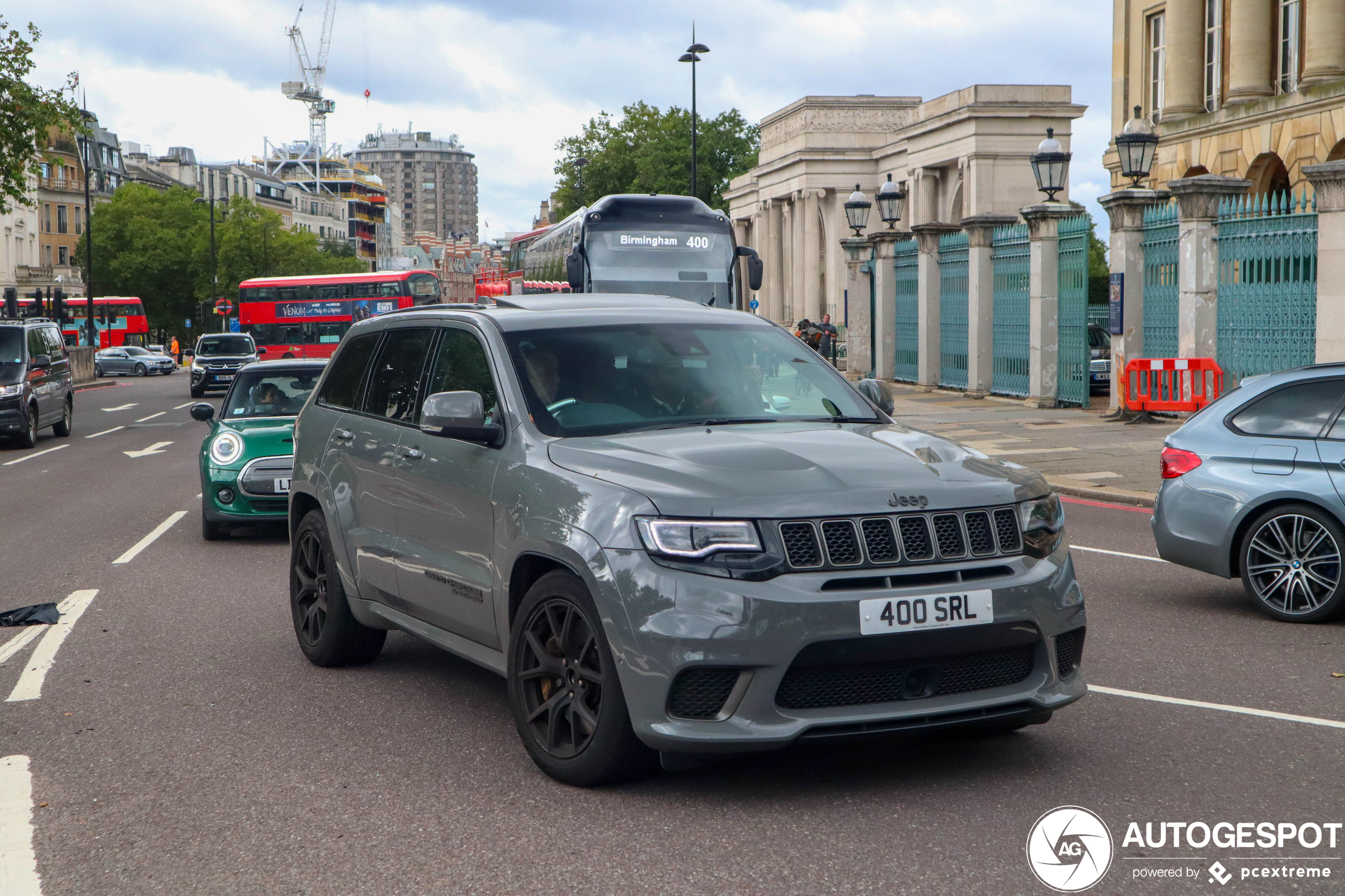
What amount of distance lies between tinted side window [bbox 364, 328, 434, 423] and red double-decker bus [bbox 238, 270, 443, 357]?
1745 inches

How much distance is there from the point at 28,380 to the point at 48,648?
59.0 ft

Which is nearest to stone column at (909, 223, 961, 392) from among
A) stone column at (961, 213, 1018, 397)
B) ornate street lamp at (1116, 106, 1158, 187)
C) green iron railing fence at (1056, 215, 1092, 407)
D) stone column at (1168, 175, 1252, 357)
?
stone column at (961, 213, 1018, 397)

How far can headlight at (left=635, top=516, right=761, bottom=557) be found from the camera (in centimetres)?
447

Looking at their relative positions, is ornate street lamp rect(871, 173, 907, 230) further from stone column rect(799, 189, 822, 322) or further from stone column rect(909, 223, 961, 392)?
stone column rect(799, 189, 822, 322)

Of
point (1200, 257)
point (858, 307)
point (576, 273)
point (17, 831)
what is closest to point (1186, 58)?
point (858, 307)

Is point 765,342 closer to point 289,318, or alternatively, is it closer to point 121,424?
point 121,424

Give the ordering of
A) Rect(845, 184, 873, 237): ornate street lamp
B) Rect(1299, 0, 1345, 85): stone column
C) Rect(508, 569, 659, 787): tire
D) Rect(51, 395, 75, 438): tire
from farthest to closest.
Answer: Rect(845, 184, 873, 237): ornate street lamp, Rect(1299, 0, 1345, 85): stone column, Rect(51, 395, 75, 438): tire, Rect(508, 569, 659, 787): tire

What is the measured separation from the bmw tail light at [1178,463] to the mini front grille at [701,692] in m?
4.80

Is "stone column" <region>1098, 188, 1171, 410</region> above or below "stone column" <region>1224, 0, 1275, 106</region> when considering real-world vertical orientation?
below

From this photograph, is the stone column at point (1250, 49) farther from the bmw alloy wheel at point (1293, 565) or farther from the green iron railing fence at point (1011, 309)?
the bmw alloy wheel at point (1293, 565)

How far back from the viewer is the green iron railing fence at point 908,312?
111ft

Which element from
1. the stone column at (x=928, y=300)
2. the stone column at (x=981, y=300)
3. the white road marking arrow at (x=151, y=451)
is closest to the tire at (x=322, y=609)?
the white road marking arrow at (x=151, y=451)

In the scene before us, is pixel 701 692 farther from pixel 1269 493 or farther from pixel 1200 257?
pixel 1200 257

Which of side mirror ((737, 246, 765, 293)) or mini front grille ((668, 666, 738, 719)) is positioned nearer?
mini front grille ((668, 666, 738, 719))
